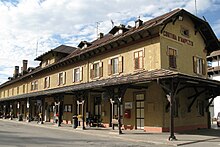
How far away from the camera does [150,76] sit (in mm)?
15664

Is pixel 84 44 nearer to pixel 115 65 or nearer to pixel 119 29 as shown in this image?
pixel 119 29

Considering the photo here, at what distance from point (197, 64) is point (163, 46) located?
4.86 meters

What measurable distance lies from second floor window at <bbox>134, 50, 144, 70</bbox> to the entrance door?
6.70 feet

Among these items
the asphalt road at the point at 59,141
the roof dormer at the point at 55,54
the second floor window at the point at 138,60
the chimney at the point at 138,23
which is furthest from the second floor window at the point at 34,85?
the asphalt road at the point at 59,141

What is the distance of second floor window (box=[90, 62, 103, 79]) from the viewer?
77.4 feet

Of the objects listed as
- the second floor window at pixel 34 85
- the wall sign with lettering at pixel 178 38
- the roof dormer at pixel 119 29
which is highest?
the roof dormer at pixel 119 29

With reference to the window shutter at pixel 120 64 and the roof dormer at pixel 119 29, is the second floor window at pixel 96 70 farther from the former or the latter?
the roof dormer at pixel 119 29

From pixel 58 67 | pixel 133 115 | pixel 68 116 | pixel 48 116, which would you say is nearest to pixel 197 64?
pixel 133 115

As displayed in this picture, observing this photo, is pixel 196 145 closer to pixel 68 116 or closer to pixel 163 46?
pixel 163 46

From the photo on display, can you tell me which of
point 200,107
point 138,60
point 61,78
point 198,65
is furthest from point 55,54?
point 200,107

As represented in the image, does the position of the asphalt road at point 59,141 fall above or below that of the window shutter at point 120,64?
below

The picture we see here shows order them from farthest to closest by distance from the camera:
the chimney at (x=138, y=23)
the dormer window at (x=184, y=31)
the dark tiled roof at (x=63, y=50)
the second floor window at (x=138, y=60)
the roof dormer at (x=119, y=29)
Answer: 1. the dark tiled roof at (x=63, y=50)
2. the roof dormer at (x=119, y=29)
3. the chimney at (x=138, y=23)
4. the dormer window at (x=184, y=31)
5. the second floor window at (x=138, y=60)

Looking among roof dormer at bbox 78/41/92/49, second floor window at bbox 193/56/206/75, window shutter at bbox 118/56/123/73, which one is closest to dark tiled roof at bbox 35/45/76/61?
roof dormer at bbox 78/41/92/49

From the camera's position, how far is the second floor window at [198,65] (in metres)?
21.6
